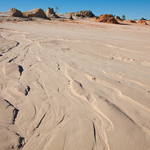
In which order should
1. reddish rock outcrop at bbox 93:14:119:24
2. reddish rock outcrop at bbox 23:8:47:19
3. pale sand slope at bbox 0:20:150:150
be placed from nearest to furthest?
pale sand slope at bbox 0:20:150:150
reddish rock outcrop at bbox 93:14:119:24
reddish rock outcrop at bbox 23:8:47:19

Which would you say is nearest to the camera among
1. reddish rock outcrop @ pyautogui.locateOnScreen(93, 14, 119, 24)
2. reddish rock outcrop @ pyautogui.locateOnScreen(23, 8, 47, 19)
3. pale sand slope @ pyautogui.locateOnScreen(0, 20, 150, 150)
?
pale sand slope @ pyautogui.locateOnScreen(0, 20, 150, 150)

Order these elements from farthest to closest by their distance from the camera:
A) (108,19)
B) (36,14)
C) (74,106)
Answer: (36,14), (108,19), (74,106)

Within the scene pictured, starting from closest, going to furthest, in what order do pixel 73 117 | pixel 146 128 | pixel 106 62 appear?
pixel 146 128
pixel 73 117
pixel 106 62

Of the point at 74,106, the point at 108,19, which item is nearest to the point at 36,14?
the point at 108,19

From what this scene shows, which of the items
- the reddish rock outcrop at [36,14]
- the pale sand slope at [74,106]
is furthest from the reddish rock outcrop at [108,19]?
the pale sand slope at [74,106]

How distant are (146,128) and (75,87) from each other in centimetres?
104

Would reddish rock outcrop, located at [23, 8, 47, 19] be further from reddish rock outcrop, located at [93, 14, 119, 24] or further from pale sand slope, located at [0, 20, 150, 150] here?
pale sand slope, located at [0, 20, 150, 150]

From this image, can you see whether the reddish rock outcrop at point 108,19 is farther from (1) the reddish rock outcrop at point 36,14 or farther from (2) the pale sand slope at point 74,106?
(2) the pale sand slope at point 74,106

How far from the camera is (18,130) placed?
1.40 m

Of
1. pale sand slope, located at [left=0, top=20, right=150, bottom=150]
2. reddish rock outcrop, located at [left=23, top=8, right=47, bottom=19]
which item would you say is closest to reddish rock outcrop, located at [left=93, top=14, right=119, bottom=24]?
reddish rock outcrop, located at [left=23, top=8, right=47, bottom=19]

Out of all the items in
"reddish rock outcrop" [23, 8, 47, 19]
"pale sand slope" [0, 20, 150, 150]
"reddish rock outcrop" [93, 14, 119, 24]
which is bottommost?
"pale sand slope" [0, 20, 150, 150]

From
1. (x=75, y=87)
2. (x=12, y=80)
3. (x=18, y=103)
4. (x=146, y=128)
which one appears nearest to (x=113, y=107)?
(x=146, y=128)

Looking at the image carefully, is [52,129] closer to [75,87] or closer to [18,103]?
[18,103]

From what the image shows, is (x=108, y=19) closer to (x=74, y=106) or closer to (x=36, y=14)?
(x=36, y=14)
